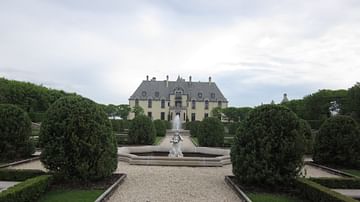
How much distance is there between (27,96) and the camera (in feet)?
159

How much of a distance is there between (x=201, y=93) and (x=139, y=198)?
66.3m

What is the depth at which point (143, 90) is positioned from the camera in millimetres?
74000

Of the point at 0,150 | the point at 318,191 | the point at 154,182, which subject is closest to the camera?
the point at 318,191

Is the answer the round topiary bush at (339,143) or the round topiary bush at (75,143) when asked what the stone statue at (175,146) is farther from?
the round topiary bush at (75,143)

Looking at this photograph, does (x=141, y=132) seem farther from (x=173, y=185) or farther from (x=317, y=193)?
(x=317, y=193)

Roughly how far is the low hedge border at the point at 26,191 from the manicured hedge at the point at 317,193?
6041 mm

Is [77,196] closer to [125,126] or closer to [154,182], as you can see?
[154,182]

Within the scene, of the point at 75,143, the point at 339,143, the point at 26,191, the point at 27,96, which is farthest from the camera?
the point at 27,96

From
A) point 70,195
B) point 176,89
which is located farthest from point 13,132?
point 176,89

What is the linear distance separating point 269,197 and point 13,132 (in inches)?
433

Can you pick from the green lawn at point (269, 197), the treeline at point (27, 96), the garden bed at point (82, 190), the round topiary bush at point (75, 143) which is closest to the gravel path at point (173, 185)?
the garden bed at point (82, 190)

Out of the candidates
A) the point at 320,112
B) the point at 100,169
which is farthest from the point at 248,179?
the point at 320,112

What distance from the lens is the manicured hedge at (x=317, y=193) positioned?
6884 millimetres

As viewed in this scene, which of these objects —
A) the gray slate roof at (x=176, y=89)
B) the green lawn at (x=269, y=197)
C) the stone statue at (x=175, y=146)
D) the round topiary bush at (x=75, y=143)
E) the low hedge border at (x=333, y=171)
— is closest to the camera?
the green lawn at (x=269, y=197)
